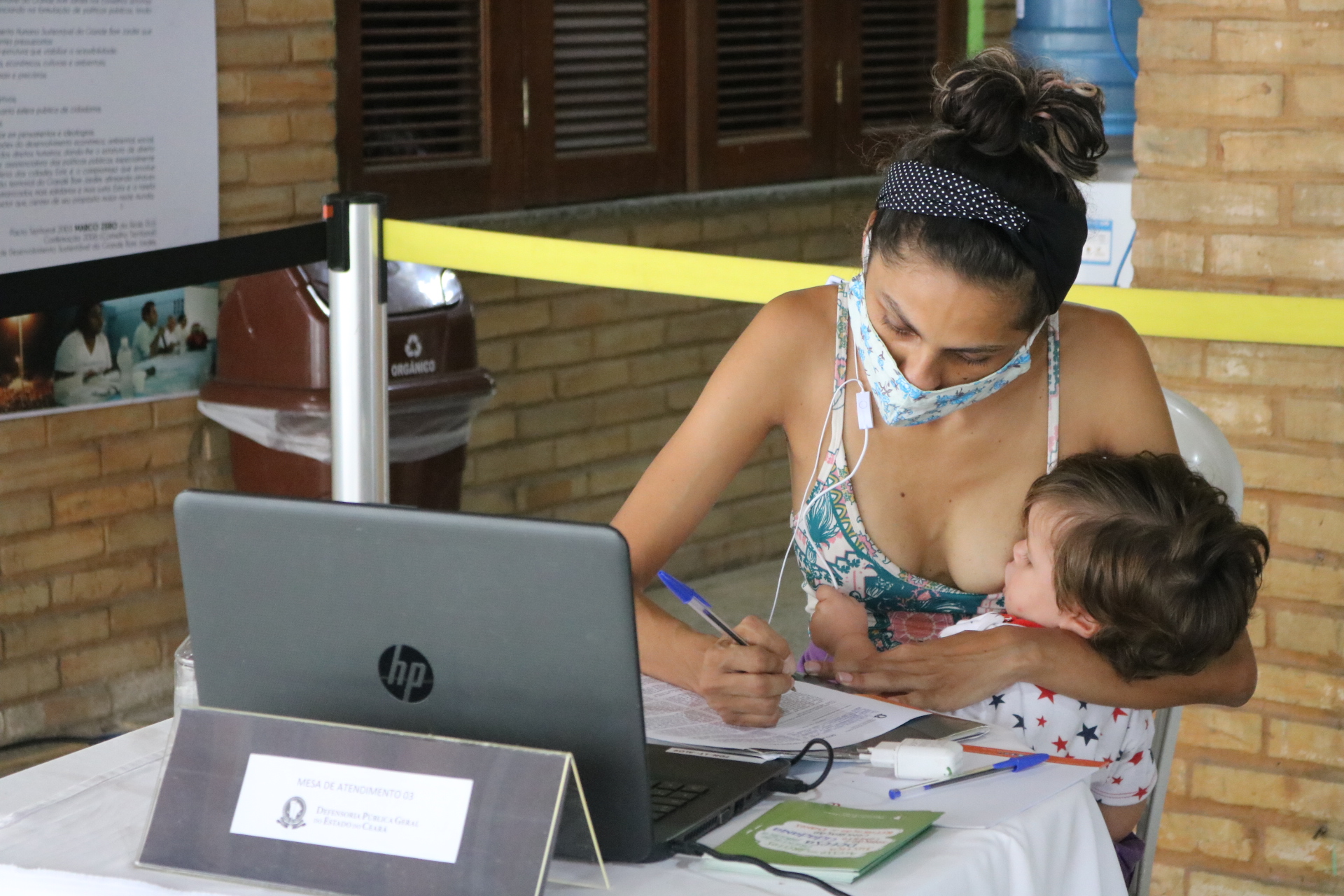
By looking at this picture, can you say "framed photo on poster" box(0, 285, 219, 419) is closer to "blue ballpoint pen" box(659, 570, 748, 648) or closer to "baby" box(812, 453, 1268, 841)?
"blue ballpoint pen" box(659, 570, 748, 648)

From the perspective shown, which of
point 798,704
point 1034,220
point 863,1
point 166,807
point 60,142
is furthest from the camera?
point 863,1

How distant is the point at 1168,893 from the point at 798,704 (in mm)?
1668

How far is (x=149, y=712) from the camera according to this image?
3885mm

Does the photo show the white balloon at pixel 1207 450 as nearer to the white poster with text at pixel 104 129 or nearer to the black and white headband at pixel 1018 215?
the black and white headband at pixel 1018 215

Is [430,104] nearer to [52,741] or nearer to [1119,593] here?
[52,741]

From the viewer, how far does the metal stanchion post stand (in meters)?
2.61

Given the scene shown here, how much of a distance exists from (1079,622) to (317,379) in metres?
2.26

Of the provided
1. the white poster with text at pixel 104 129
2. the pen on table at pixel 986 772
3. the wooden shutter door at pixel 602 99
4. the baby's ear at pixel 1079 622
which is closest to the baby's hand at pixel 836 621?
the baby's ear at pixel 1079 622

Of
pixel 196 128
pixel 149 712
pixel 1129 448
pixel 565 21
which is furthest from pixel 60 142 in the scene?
pixel 1129 448

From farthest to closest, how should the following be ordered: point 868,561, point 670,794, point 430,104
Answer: point 430,104 < point 868,561 < point 670,794

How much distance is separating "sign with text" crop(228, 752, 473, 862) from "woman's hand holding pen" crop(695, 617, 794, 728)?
0.45 m

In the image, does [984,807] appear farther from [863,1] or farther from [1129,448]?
[863,1]

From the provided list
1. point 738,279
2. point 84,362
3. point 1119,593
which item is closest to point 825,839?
point 1119,593

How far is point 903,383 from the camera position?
6.16 ft
